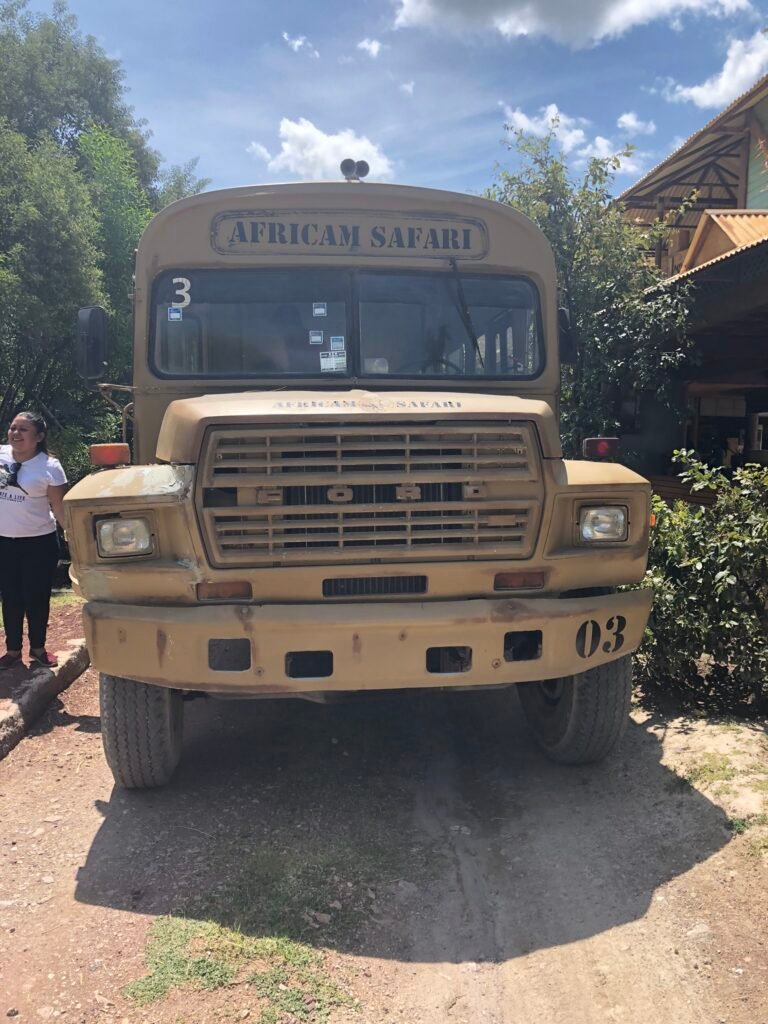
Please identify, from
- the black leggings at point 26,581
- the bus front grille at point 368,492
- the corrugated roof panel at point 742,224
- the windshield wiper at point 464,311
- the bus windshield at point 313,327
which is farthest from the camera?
the corrugated roof panel at point 742,224

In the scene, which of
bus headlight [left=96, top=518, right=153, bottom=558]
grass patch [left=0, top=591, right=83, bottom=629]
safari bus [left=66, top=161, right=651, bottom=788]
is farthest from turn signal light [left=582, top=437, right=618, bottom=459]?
grass patch [left=0, top=591, right=83, bottom=629]

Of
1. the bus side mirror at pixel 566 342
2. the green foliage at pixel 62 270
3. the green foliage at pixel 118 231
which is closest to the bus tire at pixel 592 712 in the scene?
the bus side mirror at pixel 566 342

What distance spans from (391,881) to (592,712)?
128 centimetres

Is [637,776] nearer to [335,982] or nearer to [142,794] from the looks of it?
[335,982]

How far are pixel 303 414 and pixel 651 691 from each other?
306cm

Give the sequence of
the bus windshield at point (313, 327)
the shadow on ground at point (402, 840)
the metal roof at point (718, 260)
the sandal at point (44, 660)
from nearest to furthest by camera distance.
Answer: the shadow on ground at point (402, 840)
the bus windshield at point (313, 327)
the sandal at point (44, 660)
the metal roof at point (718, 260)

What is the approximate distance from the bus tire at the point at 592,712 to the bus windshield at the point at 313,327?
5.51ft

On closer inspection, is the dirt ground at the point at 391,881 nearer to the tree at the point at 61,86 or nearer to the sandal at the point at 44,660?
the sandal at the point at 44,660

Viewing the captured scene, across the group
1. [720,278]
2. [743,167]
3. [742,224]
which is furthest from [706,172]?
[720,278]

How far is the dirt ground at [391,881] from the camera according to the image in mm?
2561

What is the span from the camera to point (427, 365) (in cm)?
425

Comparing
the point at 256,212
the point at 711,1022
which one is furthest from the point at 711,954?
the point at 256,212

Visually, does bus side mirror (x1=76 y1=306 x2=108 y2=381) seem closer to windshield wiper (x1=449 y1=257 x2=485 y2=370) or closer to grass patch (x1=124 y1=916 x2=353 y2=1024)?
windshield wiper (x1=449 y1=257 x2=485 y2=370)

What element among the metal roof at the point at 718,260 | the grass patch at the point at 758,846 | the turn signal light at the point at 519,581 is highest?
the metal roof at the point at 718,260
